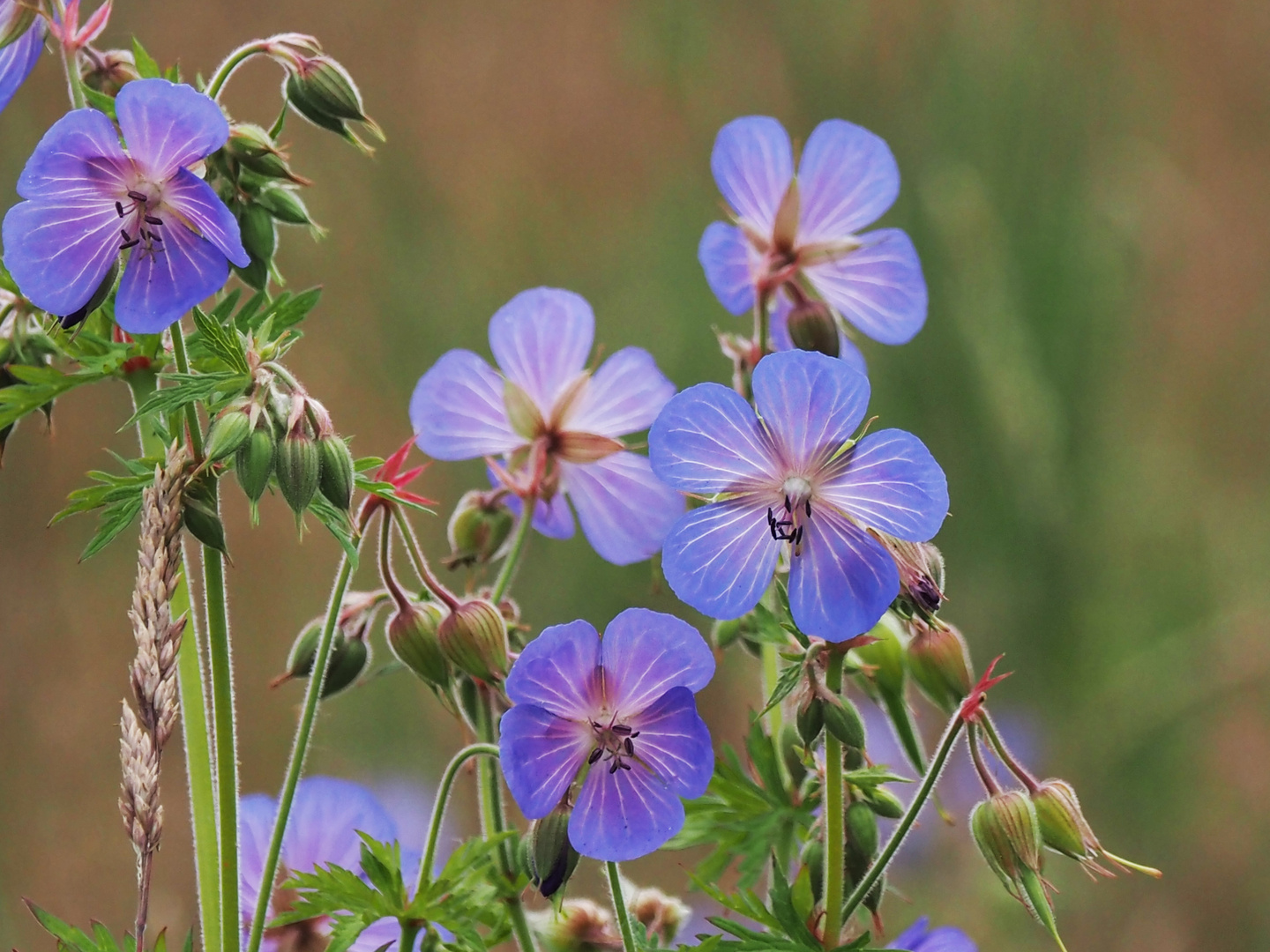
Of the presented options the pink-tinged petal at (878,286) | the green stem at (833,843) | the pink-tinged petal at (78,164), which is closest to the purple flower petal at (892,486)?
the green stem at (833,843)

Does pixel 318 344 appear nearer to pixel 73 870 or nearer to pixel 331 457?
pixel 73 870

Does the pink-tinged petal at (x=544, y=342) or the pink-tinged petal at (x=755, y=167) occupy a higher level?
the pink-tinged petal at (x=755, y=167)

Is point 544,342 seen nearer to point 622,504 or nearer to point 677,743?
point 622,504

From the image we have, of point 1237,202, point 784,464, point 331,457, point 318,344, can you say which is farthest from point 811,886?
point 1237,202

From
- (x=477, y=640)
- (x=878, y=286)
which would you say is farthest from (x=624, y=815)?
(x=878, y=286)

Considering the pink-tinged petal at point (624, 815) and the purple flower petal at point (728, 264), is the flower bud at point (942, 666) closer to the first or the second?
the pink-tinged petal at point (624, 815)

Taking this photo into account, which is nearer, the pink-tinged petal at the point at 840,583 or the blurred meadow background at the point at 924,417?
the pink-tinged petal at the point at 840,583

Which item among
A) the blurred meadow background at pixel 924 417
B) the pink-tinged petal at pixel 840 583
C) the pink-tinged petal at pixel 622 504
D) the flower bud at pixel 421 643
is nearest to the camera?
the pink-tinged petal at pixel 840 583

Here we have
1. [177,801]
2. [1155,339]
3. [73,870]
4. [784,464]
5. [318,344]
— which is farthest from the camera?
[1155,339]
